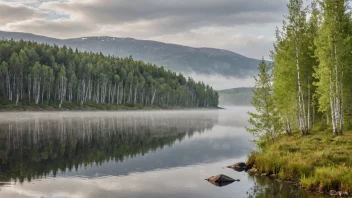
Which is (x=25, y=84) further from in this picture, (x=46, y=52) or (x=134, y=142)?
(x=134, y=142)

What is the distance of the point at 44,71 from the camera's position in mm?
136250

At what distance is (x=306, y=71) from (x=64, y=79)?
114187 mm

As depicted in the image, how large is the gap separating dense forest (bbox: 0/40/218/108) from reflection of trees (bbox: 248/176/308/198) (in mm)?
114732

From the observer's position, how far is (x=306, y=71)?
167 ft

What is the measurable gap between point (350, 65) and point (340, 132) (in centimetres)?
944

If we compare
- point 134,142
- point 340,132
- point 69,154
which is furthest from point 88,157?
point 340,132

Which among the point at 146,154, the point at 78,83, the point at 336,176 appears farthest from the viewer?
the point at 78,83

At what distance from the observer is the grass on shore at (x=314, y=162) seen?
26.0 m

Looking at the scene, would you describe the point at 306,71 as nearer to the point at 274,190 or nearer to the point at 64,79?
the point at 274,190

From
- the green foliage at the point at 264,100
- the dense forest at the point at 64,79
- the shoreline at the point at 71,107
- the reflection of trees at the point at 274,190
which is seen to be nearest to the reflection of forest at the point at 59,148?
the green foliage at the point at 264,100

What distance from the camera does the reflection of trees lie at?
25625mm

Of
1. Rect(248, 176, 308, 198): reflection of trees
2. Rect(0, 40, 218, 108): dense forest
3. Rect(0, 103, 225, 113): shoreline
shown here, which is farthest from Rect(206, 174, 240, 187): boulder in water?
Rect(0, 40, 218, 108): dense forest

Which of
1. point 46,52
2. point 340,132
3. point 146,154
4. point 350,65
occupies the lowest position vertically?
point 146,154

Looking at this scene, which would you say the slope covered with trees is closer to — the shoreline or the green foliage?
the green foliage
